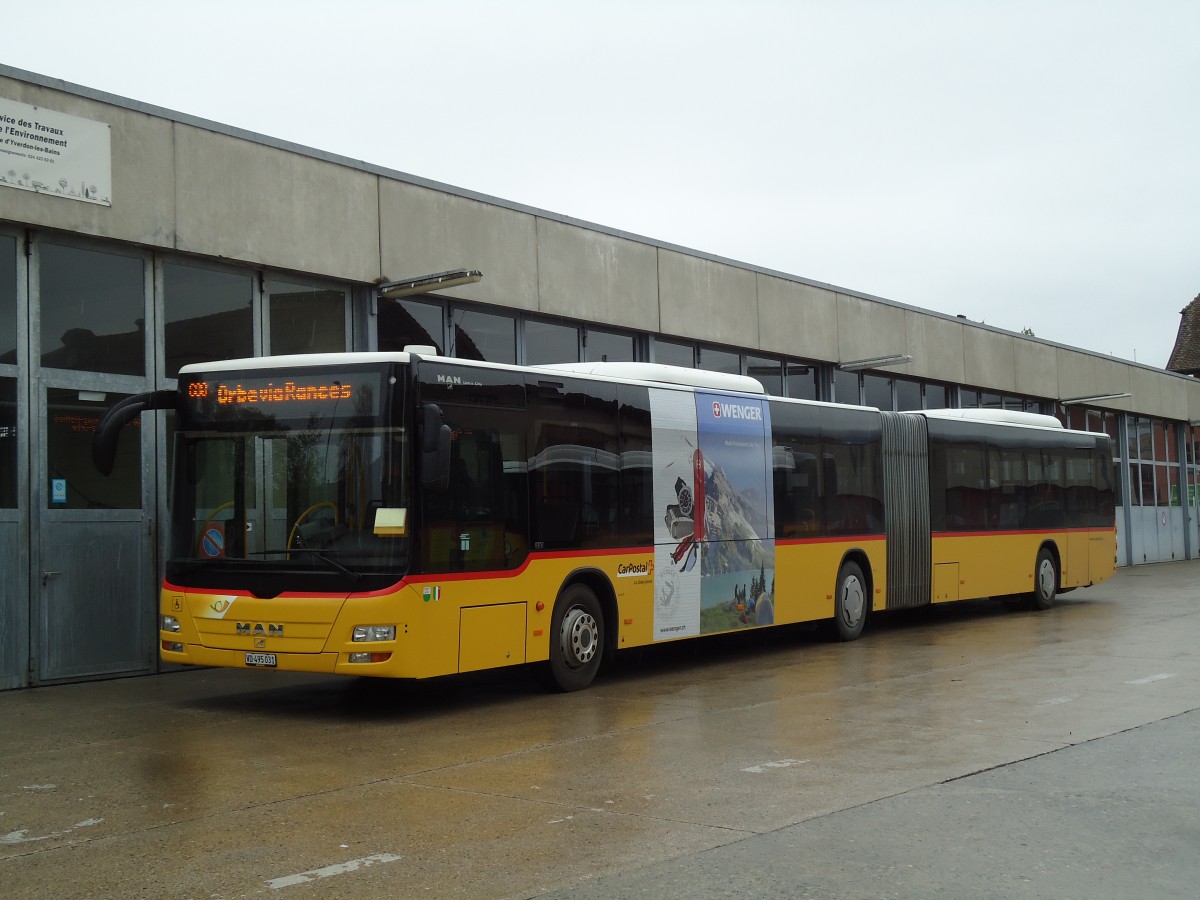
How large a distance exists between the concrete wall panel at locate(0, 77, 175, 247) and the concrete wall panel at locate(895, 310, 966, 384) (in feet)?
56.6

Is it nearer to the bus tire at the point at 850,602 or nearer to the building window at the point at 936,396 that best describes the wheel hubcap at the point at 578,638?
the bus tire at the point at 850,602

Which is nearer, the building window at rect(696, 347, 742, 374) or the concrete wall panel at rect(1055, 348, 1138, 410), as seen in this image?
the building window at rect(696, 347, 742, 374)

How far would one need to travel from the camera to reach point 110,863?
6.18 metres

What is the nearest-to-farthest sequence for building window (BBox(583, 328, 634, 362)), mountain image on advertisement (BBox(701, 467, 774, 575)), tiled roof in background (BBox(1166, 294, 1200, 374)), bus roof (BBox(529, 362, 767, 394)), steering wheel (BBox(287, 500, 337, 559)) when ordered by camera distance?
steering wheel (BBox(287, 500, 337, 559)), bus roof (BBox(529, 362, 767, 394)), mountain image on advertisement (BBox(701, 467, 774, 575)), building window (BBox(583, 328, 634, 362)), tiled roof in background (BBox(1166, 294, 1200, 374))

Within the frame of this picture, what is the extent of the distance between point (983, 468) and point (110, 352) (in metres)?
12.9

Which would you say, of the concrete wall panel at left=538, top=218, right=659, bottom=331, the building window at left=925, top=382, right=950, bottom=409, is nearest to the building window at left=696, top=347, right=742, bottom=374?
the concrete wall panel at left=538, top=218, right=659, bottom=331

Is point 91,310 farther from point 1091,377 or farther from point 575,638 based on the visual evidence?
point 1091,377

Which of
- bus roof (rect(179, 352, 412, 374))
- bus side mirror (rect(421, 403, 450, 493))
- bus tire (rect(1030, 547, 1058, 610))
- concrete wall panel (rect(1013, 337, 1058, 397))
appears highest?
concrete wall panel (rect(1013, 337, 1058, 397))

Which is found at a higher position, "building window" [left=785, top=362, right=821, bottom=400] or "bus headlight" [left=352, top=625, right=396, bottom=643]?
"building window" [left=785, top=362, right=821, bottom=400]

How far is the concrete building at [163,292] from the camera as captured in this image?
1288cm

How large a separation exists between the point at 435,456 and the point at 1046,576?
14.8 m

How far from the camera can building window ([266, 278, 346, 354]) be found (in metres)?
15.5

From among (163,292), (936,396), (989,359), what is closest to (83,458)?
(163,292)

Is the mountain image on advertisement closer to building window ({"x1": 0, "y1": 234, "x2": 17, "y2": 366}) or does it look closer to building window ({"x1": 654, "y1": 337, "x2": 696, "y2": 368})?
building window ({"x1": 654, "y1": 337, "x2": 696, "y2": 368})
